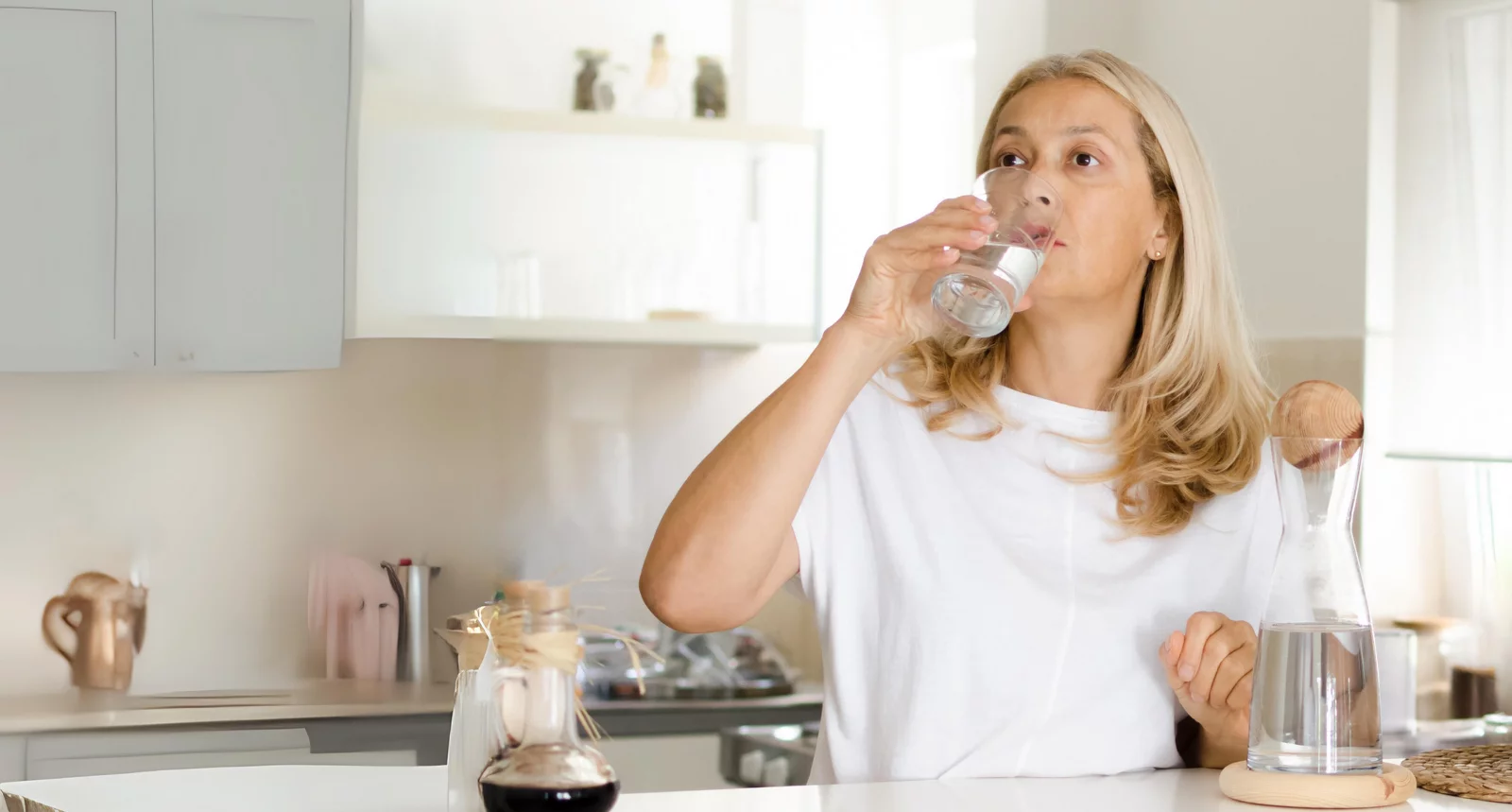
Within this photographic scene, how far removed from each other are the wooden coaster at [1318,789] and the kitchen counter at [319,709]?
5.93 feet

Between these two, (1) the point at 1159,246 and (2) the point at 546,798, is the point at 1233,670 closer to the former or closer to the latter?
(1) the point at 1159,246

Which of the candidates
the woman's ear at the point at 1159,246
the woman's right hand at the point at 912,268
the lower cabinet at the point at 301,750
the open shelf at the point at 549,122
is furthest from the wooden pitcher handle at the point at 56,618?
the woman's ear at the point at 1159,246

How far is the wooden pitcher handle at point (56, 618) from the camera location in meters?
2.66

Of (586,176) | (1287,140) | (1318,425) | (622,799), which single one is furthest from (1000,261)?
(586,176)

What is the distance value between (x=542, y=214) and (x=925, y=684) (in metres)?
1.68

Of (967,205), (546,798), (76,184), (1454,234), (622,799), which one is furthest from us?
(76,184)

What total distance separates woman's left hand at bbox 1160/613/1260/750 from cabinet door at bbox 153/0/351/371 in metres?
1.90

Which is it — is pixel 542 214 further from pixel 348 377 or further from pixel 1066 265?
pixel 1066 265

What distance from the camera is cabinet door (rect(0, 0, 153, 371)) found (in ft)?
8.64

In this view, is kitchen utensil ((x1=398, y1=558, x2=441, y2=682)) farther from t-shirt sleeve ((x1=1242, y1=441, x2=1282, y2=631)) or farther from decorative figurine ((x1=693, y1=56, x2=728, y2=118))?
t-shirt sleeve ((x1=1242, y1=441, x2=1282, y2=631))

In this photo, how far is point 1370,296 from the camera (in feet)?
8.27

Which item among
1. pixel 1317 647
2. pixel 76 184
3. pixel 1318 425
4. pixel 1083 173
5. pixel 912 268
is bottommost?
pixel 1317 647

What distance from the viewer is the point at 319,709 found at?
2.74 meters

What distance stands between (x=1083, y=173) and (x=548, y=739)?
913 mm
